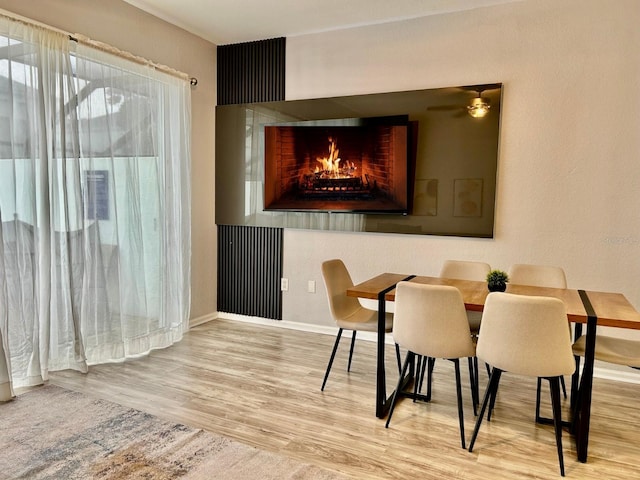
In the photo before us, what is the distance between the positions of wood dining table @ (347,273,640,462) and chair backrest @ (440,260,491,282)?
0.81ft

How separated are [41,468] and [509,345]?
2.33m

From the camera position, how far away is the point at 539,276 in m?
3.22

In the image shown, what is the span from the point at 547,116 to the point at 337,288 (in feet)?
6.92

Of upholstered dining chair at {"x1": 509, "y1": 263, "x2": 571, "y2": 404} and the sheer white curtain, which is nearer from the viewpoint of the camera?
the sheer white curtain

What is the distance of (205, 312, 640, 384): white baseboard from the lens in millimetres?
3455

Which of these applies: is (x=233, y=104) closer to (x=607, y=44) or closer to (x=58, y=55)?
(x=58, y=55)

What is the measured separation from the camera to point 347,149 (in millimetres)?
4254

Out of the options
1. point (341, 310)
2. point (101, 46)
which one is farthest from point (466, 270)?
point (101, 46)

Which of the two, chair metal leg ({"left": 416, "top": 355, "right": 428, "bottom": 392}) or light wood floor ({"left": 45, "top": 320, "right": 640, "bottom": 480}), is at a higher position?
chair metal leg ({"left": 416, "top": 355, "right": 428, "bottom": 392})

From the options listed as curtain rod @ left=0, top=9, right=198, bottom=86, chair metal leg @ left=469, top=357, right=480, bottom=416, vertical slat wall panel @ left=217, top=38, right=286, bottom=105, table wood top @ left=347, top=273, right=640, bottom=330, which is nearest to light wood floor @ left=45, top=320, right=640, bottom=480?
chair metal leg @ left=469, top=357, right=480, bottom=416

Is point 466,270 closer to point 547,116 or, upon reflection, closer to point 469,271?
point 469,271

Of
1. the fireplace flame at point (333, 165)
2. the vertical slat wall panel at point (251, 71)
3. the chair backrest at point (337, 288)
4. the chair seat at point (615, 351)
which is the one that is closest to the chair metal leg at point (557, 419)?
the chair seat at point (615, 351)

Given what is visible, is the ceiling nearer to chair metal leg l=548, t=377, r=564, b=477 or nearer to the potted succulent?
the potted succulent

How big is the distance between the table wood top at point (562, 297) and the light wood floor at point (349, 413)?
731mm
